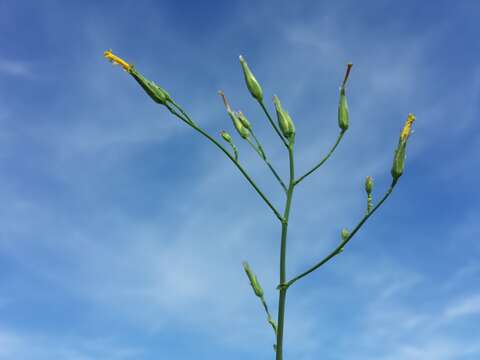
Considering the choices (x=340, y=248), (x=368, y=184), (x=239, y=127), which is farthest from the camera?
(x=239, y=127)

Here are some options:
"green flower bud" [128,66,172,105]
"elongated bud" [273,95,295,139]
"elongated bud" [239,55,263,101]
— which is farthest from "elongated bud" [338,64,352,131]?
"green flower bud" [128,66,172,105]

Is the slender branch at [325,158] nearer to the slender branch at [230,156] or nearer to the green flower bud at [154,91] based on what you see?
the slender branch at [230,156]

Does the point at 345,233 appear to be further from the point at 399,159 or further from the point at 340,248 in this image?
the point at 399,159

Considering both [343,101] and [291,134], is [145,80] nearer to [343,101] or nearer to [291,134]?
[291,134]

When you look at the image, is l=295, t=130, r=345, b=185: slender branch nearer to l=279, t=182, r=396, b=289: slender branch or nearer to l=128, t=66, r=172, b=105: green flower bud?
l=279, t=182, r=396, b=289: slender branch

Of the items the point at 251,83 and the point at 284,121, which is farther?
the point at 251,83

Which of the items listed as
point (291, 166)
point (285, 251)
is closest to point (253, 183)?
point (291, 166)

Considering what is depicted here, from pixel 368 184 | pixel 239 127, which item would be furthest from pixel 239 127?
pixel 368 184

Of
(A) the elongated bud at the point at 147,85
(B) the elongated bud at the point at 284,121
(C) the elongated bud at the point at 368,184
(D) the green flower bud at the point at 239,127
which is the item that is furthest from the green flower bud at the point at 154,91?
(C) the elongated bud at the point at 368,184
